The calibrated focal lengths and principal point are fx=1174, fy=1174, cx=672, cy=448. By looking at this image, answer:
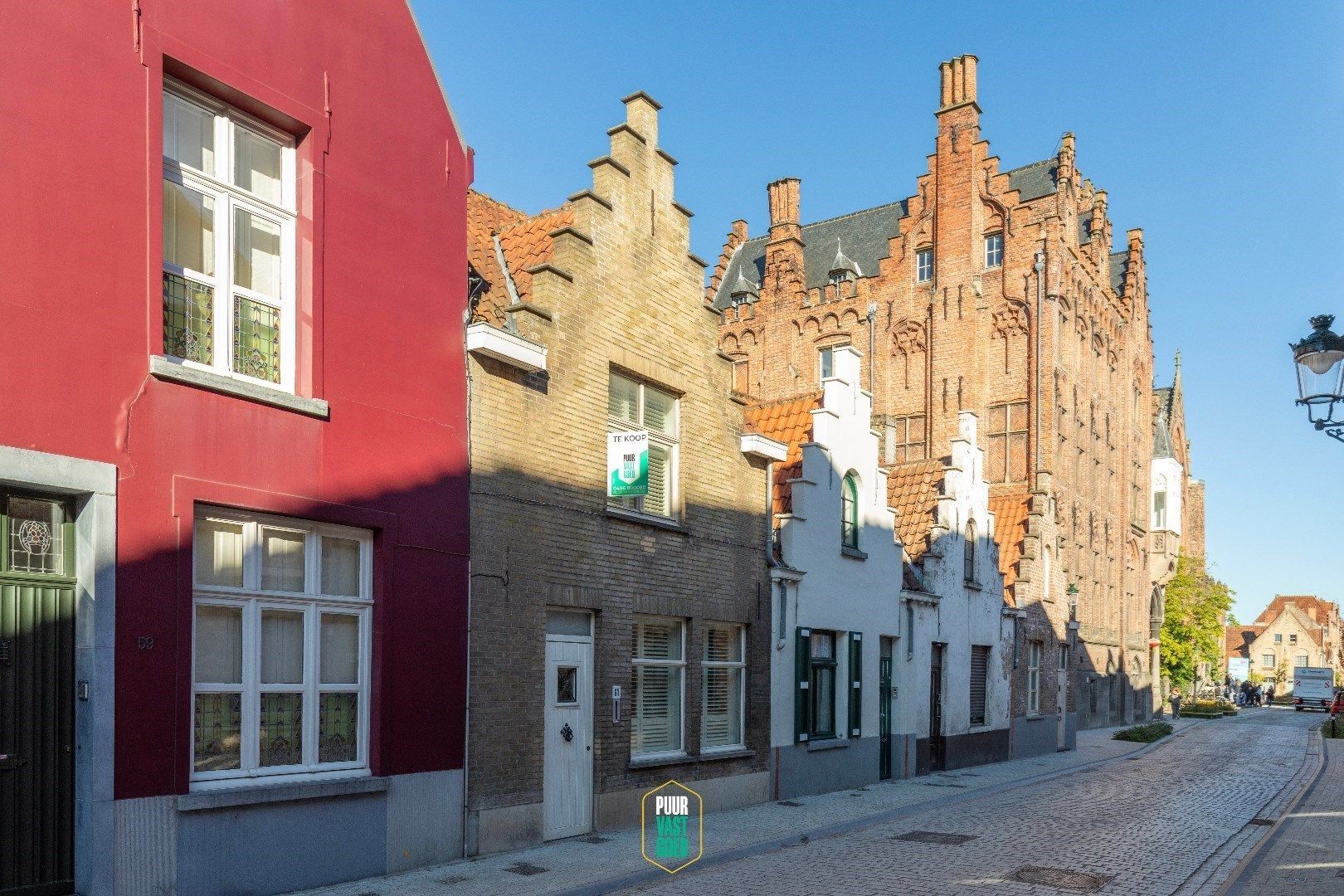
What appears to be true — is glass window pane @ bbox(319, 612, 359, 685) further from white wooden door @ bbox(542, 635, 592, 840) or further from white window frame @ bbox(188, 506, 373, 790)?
white wooden door @ bbox(542, 635, 592, 840)

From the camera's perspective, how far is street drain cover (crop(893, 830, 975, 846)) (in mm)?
13695

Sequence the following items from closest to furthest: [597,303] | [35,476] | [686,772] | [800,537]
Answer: [35,476]
[597,303]
[686,772]
[800,537]

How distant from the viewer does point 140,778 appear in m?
8.59

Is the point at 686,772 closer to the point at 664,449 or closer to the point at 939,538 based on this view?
the point at 664,449

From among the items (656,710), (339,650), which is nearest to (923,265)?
(656,710)

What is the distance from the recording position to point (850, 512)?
64.7ft

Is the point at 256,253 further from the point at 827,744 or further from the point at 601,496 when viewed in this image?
the point at 827,744

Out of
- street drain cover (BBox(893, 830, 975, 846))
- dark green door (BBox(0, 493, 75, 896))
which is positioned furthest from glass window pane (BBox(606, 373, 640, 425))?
dark green door (BBox(0, 493, 75, 896))

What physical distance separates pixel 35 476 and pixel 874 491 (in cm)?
1471

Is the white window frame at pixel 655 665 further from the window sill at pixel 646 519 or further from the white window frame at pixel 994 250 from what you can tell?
the white window frame at pixel 994 250

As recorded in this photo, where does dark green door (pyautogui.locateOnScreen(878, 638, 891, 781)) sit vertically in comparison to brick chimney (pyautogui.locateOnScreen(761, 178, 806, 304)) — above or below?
below

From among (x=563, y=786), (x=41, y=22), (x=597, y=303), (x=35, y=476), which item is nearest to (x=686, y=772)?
(x=563, y=786)

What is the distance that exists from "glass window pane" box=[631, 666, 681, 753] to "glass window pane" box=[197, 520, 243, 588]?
6063 millimetres

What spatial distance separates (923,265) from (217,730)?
1336 inches
